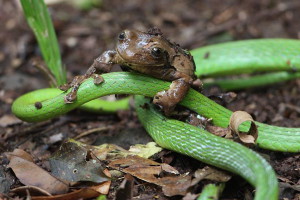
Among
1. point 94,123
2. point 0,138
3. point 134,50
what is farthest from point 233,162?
point 0,138

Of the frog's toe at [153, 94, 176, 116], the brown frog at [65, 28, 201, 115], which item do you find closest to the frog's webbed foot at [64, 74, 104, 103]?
the brown frog at [65, 28, 201, 115]

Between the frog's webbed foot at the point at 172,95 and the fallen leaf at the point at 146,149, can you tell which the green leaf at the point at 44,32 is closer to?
the fallen leaf at the point at 146,149

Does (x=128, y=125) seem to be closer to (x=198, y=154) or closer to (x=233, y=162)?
(x=198, y=154)

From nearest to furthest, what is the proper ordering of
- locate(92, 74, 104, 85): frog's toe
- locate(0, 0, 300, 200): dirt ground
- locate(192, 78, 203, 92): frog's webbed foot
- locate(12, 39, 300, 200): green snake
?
1. locate(12, 39, 300, 200): green snake
2. locate(92, 74, 104, 85): frog's toe
3. locate(192, 78, 203, 92): frog's webbed foot
4. locate(0, 0, 300, 200): dirt ground

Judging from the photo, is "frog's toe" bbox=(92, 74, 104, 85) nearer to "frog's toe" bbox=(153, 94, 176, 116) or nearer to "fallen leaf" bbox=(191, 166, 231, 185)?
"frog's toe" bbox=(153, 94, 176, 116)

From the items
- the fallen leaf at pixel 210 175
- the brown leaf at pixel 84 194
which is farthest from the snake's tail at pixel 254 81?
the brown leaf at pixel 84 194

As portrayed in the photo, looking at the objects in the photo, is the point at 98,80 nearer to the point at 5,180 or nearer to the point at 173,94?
the point at 173,94
